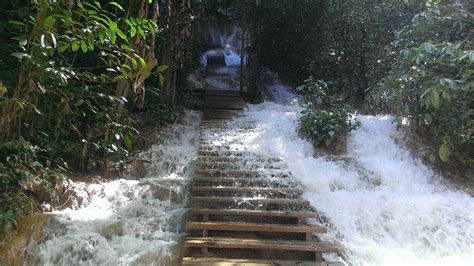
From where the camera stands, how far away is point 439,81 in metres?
5.32

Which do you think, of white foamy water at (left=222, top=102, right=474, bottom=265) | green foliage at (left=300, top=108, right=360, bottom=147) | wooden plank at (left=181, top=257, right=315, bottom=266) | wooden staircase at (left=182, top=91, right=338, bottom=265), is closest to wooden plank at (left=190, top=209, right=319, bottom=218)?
wooden staircase at (left=182, top=91, right=338, bottom=265)

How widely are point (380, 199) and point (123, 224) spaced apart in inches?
135

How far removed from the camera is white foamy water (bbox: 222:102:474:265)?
413cm

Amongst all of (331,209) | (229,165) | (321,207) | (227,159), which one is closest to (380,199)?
(331,209)

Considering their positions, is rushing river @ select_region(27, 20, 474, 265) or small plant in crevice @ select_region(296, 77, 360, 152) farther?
small plant in crevice @ select_region(296, 77, 360, 152)

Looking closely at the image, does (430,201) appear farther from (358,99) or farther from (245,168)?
(358,99)

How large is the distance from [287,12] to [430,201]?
27.5ft

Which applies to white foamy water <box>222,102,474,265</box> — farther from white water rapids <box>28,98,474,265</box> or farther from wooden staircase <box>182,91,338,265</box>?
wooden staircase <box>182,91,338,265</box>

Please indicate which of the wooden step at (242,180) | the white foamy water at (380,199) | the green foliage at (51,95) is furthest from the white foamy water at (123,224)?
the white foamy water at (380,199)

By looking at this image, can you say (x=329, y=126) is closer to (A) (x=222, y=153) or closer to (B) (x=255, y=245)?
(A) (x=222, y=153)

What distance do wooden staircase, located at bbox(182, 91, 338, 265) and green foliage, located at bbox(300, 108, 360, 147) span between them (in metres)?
1.05

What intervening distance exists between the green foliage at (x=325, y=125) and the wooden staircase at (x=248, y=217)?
1049 mm

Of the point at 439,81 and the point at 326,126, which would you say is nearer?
the point at 439,81

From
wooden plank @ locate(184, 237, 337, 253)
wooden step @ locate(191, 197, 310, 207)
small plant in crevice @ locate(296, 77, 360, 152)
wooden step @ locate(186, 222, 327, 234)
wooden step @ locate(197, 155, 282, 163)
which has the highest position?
small plant in crevice @ locate(296, 77, 360, 152)
